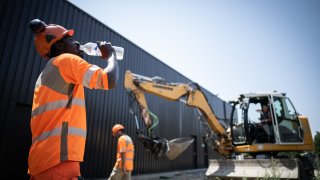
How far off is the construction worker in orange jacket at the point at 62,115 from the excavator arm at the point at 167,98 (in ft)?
17.7

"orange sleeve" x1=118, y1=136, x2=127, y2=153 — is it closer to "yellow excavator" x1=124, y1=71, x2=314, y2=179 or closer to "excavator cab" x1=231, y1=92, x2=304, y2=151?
"yellow excavator" x1=124, y1=71, x2=314, y2=179

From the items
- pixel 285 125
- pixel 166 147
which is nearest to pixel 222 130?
pixel 285 125

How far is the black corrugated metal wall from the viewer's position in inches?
253

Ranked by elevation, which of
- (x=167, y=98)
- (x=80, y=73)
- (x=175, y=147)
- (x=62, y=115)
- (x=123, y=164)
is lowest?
(x=123, y=164)

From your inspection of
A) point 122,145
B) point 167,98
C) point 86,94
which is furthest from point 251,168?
point 86,94

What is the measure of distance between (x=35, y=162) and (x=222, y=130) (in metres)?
8.73

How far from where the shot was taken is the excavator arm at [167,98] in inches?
279

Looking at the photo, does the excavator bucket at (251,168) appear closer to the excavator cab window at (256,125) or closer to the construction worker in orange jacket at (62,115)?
the excavator cab window at (256,125)

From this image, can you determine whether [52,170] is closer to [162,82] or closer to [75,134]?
[75,134]

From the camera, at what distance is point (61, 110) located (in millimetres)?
1673

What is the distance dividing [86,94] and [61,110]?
728cm

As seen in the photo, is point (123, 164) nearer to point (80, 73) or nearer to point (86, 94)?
point (86, 94)

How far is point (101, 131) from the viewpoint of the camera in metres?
9.07

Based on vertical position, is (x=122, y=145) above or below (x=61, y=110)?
below
